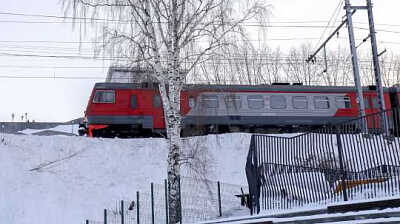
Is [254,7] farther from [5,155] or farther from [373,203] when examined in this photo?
[5,155]

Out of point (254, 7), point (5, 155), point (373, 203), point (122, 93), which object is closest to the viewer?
point (373, 203)

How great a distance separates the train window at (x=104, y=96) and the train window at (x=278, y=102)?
27.6ft

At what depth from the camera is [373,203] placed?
29.1 ft

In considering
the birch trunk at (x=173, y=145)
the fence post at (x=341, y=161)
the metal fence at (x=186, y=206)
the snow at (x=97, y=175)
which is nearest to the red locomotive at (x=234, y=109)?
the snow at (x=97, y=175)

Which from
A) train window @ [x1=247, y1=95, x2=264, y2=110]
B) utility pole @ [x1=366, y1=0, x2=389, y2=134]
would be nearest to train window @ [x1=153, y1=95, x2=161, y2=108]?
train window @ [x1=247, y1=95, x2=264, y2=110]

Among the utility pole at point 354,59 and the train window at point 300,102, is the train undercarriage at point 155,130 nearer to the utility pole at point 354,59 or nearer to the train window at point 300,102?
the train window at point 300,102

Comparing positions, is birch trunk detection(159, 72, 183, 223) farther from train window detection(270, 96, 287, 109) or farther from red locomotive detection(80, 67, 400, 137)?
train window detection(270, 96, 287, 109)

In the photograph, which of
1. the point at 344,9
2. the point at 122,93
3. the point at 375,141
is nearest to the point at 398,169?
the point at 375,141

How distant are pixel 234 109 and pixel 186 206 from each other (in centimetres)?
1006

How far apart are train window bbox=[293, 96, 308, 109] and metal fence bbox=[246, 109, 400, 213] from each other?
1433 centimetres

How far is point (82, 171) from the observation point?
69.1 ft

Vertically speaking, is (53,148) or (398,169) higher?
(53,148)

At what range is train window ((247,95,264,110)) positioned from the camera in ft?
83.5

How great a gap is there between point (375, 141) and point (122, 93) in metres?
15.8
